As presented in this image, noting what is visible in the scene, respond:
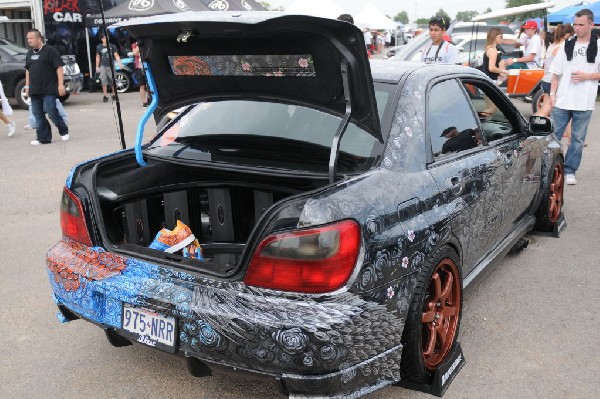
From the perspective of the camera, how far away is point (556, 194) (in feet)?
17.3

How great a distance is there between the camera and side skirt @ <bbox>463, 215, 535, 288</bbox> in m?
3.52

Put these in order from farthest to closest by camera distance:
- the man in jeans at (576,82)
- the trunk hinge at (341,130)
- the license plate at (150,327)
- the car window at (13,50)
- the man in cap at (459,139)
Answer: the car window at (13,50)
the man in jeans at (576,82)
the man in cap at (459,139)
the trunk hinge at (341,130)
the license plate at (150,327)

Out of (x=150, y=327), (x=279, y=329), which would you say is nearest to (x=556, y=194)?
(x=279, y=329)

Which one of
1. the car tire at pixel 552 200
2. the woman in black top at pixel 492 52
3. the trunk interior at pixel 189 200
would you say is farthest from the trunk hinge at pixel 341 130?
the woman in black top at pixel 492 52

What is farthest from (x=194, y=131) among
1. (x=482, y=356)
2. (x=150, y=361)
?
(x=482, y=356)

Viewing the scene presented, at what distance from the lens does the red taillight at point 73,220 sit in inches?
115

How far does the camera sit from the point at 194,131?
11.7 ft

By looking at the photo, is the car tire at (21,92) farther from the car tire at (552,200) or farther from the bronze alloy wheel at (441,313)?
the bronze alloy wheel at (441,313)

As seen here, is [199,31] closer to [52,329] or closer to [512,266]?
[52,329]

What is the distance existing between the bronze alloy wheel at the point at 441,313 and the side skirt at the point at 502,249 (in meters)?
0.25

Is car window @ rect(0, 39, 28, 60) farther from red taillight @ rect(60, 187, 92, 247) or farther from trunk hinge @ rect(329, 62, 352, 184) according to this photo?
trunk hinge @ rect(329, 62, 352, 184)

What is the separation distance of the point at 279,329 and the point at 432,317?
0.94 metres

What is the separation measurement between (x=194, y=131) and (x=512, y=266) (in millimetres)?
2591

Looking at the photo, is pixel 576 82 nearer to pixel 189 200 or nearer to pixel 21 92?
pixel 189 200
